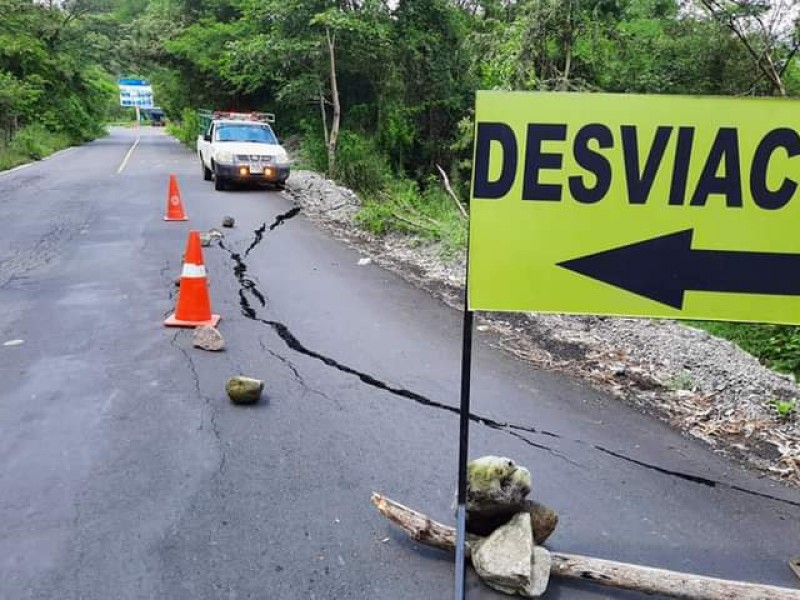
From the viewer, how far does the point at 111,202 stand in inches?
530

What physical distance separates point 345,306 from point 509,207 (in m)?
4.46

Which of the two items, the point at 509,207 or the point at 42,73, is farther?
the point at 42,73

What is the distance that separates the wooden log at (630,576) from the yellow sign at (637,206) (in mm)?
1031

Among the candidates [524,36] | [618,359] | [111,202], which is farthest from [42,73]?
[618,359]

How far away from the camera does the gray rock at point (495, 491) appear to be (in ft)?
8.75

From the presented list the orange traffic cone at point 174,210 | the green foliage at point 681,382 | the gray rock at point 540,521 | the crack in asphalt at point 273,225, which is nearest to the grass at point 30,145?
the orange traffic cone at point 174,210

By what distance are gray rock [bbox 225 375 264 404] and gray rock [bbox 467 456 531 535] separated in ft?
6.25

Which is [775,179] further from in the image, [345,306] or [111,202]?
[111,202]

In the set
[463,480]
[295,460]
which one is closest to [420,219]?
[295,460]

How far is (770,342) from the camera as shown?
5965 millimetres

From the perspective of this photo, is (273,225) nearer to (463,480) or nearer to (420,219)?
(420,219)

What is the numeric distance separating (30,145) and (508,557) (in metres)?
29.7

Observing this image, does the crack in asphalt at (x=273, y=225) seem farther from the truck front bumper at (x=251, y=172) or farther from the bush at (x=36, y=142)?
the bush at (x=36, y=142)

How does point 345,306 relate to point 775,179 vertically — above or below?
below
